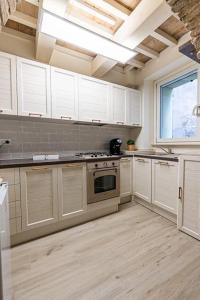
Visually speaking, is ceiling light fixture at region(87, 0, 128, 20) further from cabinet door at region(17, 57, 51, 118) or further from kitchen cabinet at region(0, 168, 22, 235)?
kitchen cabinet at region(0, 168, 22, 235)

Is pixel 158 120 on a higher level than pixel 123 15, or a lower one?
lower

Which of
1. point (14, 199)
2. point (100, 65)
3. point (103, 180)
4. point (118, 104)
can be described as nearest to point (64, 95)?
point (100, 65)

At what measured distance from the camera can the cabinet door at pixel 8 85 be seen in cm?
183

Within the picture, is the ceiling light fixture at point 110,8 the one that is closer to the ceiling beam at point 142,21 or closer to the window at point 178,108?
the ceiling beam at point 142,21

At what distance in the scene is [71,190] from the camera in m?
2.04

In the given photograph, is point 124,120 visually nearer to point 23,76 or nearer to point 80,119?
point 80,119

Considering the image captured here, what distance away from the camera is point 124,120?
2969 millimetres

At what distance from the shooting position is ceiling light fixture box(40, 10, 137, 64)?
1518 millimetres

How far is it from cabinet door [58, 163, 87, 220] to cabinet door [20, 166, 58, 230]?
8cm

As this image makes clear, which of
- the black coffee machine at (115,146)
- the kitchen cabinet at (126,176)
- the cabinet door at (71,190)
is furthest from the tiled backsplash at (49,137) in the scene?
the cabinet door at (71,190)

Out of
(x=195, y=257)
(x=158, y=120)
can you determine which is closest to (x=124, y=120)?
(x=158, y=120)

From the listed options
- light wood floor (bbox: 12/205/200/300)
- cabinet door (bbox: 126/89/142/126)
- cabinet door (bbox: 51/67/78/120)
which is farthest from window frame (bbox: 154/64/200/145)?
cabinet door (bbox: 51/67/78/120)

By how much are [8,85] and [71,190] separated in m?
1.55

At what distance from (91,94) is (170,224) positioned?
2311mm
